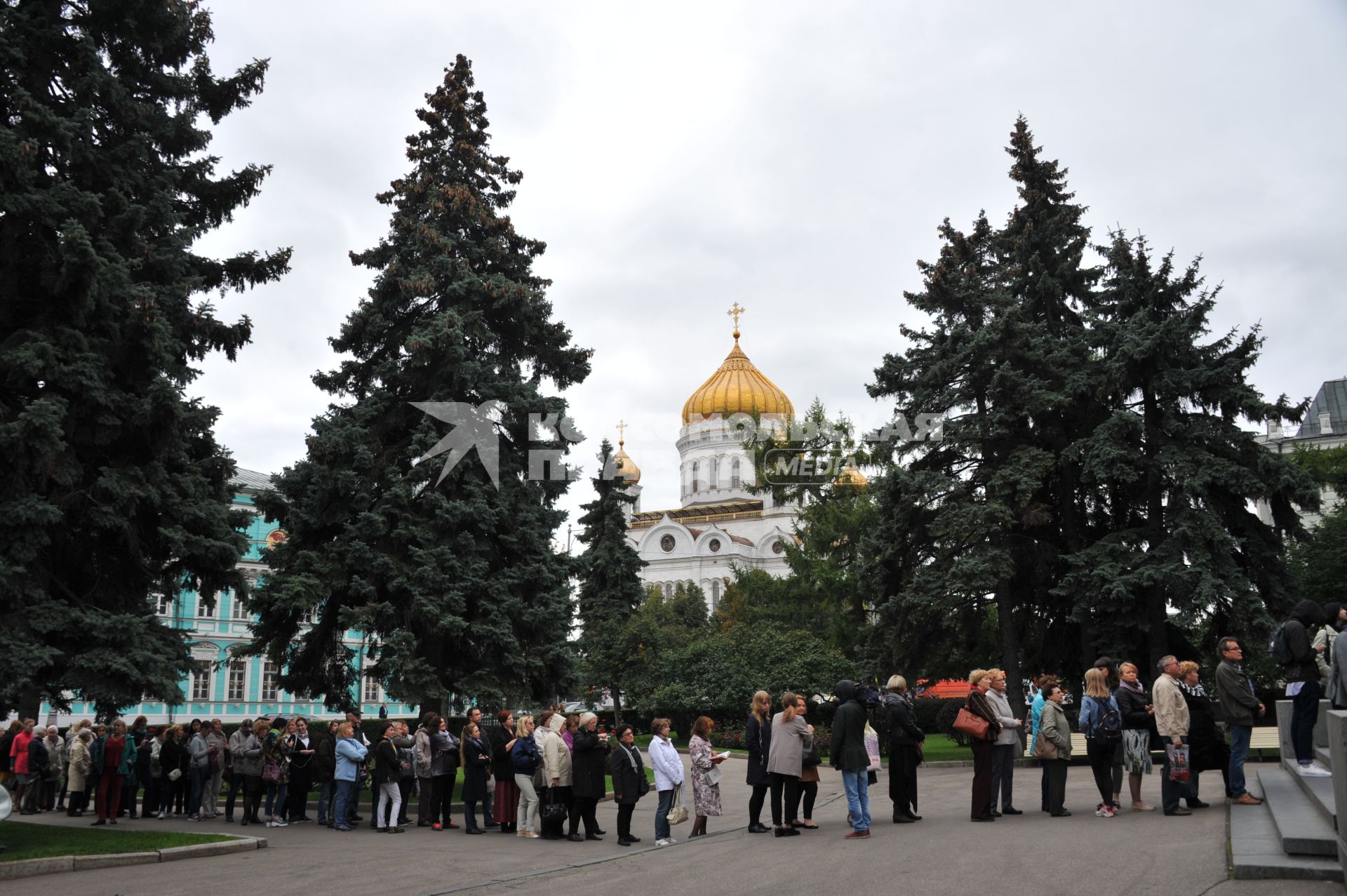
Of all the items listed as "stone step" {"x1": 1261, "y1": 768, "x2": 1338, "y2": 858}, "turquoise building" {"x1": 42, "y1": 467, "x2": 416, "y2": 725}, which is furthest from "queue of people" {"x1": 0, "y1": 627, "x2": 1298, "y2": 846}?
"turquoise building" {"x1": 42, "y1": 467, "x2": 416, "y2": 725}

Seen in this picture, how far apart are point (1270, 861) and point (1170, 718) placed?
10.1 feet

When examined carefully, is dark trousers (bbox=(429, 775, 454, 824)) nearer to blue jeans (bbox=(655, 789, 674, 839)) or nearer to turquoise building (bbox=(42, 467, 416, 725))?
blue jeans (bbox=(655, 789, 674, 839))

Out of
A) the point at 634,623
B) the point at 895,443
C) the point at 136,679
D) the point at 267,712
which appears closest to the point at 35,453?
the point at 136,679

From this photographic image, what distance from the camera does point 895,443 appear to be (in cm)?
2545

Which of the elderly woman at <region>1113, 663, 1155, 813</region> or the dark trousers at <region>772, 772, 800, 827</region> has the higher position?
the elderly woman at <region>1113, 663, 1155, 813</region>

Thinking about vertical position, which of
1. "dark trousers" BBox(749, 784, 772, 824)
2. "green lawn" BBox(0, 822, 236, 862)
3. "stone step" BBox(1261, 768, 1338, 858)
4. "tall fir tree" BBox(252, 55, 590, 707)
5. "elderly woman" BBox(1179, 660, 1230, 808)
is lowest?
"green lawn" BBox(0, 822, 236, 862)

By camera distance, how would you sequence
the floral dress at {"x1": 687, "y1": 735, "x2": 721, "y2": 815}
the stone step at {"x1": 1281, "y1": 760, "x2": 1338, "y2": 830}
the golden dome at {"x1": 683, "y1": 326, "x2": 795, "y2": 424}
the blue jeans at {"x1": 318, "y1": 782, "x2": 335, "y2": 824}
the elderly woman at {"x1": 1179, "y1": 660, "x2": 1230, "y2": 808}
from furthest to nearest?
1. the golden dome at {"x1": 683, "y1": 326, "x2": 795, "y2": 424}
2. the blue jeans at {"x1": 318, "y1": 782, "x2": 335, "y2": 824}
3. the floral dress at {"x1": 687, "y1": 735, "x2": 721, "y2": 815}
4. the elderly woman at {"x1": 1179, "y1": 660, "x2": 1230, "y2": 808}
5. the stone step at {"x1": 1281, "y1": 760, "x2": 1338, "y2": 830}

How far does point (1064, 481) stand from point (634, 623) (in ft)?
61.3

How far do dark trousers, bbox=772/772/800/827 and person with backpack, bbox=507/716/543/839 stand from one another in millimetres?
3165

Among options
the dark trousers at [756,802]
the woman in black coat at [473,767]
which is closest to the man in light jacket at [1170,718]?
the dark trousers at [756,802]

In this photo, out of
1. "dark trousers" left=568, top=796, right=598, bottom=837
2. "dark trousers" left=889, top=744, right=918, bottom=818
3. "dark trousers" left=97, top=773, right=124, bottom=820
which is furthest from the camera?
"dark trousers" left=97, top=773, right=124, bottom=820

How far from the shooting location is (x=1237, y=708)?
10.9 meters

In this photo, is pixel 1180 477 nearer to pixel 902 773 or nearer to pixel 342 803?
pixel 902 773

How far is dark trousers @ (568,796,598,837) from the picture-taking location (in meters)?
13.1
